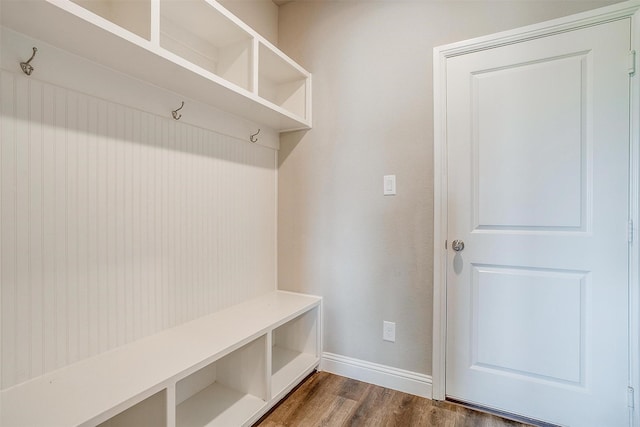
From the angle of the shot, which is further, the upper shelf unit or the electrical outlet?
the electrical outlet

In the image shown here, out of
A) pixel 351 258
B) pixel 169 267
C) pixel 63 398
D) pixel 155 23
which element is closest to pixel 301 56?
pixel 155 23

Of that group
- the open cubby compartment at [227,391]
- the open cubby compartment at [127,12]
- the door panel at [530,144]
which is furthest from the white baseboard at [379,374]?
the open cubby compartment at [127,12]

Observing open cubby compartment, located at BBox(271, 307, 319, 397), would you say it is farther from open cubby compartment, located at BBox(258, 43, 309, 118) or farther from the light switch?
open cubby compartment, located at BBox(258, 43, 309, 118)

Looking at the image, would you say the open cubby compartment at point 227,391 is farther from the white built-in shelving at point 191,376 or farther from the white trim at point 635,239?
the white trim at point 635,239

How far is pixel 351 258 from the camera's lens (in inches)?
79.0

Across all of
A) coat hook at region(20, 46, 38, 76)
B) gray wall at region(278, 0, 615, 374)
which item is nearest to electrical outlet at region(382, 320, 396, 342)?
gray wall at region(278, 0, 615, 374)

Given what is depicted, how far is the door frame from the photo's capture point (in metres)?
1.36

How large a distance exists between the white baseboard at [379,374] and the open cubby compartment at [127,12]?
201 cm

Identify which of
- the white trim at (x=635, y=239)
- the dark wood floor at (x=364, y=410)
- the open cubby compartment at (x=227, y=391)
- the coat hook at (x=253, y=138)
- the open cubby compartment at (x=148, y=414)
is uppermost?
the coat hook at (x=253, y=138)

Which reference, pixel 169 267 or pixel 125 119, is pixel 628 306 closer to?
pixel 169 267

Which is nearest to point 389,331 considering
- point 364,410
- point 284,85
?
point 364,410

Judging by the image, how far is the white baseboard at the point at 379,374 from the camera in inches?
70.4

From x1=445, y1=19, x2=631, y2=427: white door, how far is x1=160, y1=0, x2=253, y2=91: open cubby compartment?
1138mm

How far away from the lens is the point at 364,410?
1.66 metres
